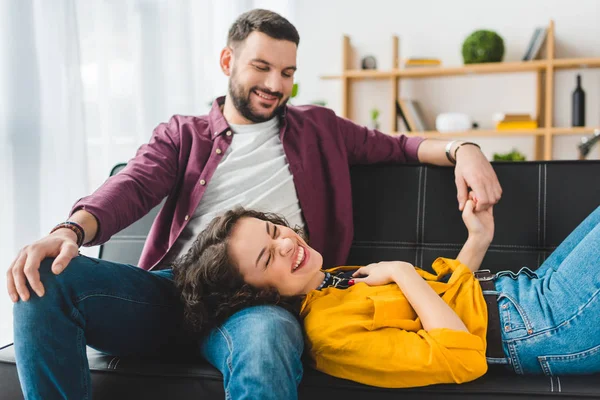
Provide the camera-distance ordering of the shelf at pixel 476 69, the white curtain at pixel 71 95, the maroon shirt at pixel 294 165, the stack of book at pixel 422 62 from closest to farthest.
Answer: the maroon shirt at pixel 294 165, the white curtain at pixel 71 95, the shelf at pixel 476 69, the stack of book at pixel 422 62

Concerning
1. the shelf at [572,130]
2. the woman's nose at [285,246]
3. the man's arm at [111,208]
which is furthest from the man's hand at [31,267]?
the shelf at [572,130]

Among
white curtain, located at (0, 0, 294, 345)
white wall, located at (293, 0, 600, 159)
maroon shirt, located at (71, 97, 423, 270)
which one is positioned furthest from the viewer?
white wall, located at (293, 0, 600, 159)

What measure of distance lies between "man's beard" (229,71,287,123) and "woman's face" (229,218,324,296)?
2.01ft

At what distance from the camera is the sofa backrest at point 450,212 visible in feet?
5.52

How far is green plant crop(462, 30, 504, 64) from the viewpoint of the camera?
3953 mm

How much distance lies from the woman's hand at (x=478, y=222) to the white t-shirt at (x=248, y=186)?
48 cm

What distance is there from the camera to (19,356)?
3.64ft

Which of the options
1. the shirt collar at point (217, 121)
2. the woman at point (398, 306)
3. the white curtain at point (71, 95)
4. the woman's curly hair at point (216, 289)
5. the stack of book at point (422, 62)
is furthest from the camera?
the stack of book at point (422, 62)

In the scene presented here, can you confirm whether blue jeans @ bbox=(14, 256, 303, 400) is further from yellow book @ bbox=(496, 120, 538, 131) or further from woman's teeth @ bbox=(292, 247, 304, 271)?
yellow book @ bbox=(496, 120, 538, 131)

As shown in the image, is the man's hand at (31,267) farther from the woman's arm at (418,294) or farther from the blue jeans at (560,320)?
the blue jeans at (560,320)

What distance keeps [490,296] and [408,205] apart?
53 cm

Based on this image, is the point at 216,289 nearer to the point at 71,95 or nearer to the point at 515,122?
the point at 71,95

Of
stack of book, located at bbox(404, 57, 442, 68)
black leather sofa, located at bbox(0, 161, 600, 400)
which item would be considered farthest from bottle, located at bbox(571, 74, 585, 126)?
black leather sofa, located at bbox(0, 161, 600, 400)

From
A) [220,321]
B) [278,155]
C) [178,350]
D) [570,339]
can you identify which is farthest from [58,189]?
[570,339]
